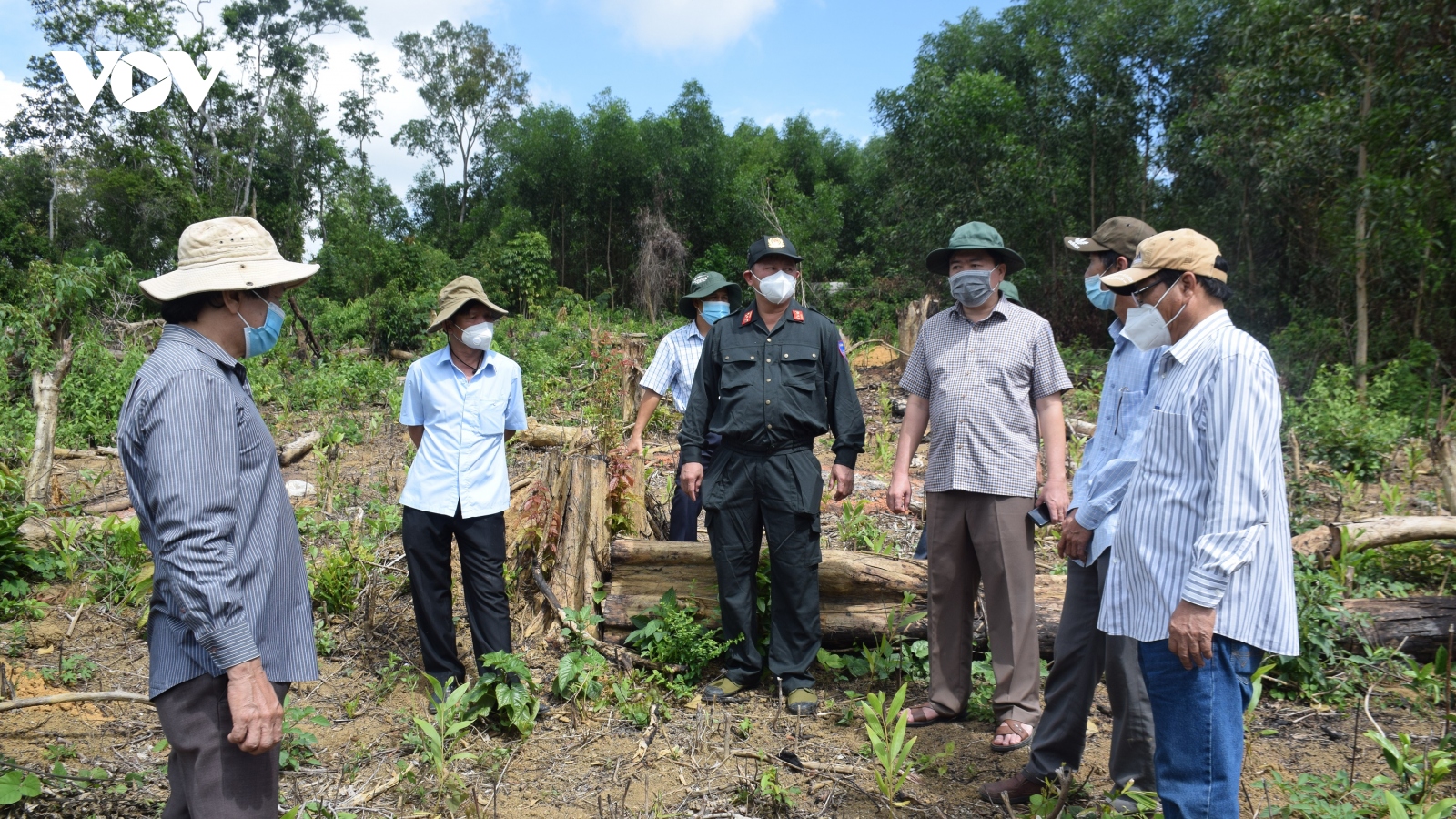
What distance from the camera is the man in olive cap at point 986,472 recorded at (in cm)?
337

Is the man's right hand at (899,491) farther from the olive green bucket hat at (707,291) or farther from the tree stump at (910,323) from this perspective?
the tree stump at (910,323)

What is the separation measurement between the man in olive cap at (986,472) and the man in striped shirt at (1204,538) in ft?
4.11

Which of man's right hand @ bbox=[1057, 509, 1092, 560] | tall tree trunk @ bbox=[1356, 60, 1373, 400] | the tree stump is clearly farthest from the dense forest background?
man's right hand @ bbox=[1057, 509, 1092, 560]

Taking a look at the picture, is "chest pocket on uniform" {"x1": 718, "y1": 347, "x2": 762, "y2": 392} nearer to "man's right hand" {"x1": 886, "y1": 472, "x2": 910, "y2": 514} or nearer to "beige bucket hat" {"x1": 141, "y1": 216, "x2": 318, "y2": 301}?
"man's right hand" {"x1": 886, "y1": 472, "x2": 910, "y2": 514}

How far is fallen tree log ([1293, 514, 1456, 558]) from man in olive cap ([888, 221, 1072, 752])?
2.08 metres

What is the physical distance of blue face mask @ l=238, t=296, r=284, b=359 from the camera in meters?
2.01

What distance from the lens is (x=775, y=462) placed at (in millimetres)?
3725

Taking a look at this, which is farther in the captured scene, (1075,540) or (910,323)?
(910,323)

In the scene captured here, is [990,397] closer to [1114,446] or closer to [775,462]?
[1114,446]

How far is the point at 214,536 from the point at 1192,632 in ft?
6.48

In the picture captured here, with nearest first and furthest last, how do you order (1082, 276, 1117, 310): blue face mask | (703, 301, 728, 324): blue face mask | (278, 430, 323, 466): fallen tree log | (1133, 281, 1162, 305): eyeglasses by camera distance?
(1133, 281, 1162, 305): eyeglasses
(1082, 276, 1117, 310): blue face mask
(703, 301, 728, 324): blue face mask
(278, 430, 323, 466): fallen tree log

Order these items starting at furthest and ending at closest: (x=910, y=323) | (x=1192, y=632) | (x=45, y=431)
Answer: (x=910, y=323) → (x=45, y=431) → (x=1192, y=632)

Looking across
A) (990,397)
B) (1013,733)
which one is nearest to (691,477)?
(990,397)

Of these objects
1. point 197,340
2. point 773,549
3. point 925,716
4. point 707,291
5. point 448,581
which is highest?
point 707,291
